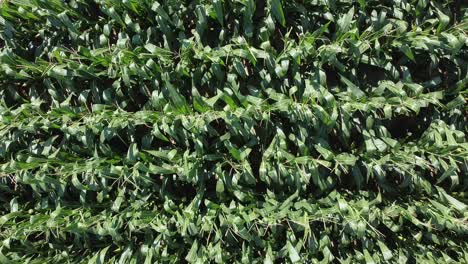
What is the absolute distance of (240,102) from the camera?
208 cm

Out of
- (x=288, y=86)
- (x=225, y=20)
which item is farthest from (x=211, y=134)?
(x=225, y=20)

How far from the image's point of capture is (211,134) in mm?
2121

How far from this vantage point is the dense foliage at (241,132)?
2.04 m

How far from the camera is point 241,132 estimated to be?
6.76ft

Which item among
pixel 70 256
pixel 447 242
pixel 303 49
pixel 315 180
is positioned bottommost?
pixel 70 256

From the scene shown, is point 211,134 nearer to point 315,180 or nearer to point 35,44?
point 315,180

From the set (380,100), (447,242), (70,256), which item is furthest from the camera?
(70,256)

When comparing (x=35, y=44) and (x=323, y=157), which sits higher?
(x=35, y=44)

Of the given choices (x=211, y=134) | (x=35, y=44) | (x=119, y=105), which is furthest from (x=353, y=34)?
(x=35, y=44)

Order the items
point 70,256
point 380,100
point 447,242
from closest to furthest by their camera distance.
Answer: point 380,100, point 447,242, point 70,256

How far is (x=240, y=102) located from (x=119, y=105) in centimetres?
66

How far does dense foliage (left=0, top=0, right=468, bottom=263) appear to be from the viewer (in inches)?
80.5

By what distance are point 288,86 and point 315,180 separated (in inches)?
19.0

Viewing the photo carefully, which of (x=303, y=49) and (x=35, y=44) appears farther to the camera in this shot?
(x=35, y=44)
